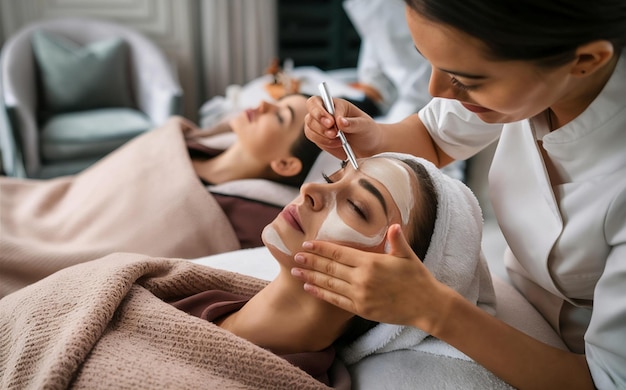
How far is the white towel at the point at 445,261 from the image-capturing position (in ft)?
3.36

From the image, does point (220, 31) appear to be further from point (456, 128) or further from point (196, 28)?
point (456, 128)

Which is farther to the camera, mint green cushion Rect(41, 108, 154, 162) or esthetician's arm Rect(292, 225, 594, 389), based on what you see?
mint green cushion Rect(41, 108, 154, 162)

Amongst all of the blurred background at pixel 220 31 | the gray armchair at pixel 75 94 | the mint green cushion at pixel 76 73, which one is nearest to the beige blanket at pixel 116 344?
the gray armchair at pixel 75 94

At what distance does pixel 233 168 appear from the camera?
2.04 meters

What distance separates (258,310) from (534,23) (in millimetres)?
660

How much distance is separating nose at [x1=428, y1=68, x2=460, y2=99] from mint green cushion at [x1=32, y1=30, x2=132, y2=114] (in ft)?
9.16

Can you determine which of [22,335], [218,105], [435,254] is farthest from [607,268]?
[218,105]

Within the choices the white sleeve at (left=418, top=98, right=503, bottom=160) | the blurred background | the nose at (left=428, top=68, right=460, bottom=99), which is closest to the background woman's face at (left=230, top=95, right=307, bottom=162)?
the white sleeve at (left=418, top=98, right=503, bottom=160)

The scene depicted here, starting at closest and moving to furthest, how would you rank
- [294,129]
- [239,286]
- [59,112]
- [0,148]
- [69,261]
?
[239,286] < [69,261] < [294,129] < [0,148] < [59,112]

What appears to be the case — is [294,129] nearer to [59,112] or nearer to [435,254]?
[435,254]

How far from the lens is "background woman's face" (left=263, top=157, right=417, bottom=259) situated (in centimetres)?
98

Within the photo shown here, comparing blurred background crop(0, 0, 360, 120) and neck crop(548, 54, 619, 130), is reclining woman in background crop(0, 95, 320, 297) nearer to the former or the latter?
neck crop(548, 54, 619, 130)

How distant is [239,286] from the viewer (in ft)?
3.87

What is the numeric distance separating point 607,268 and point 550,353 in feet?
0.51
